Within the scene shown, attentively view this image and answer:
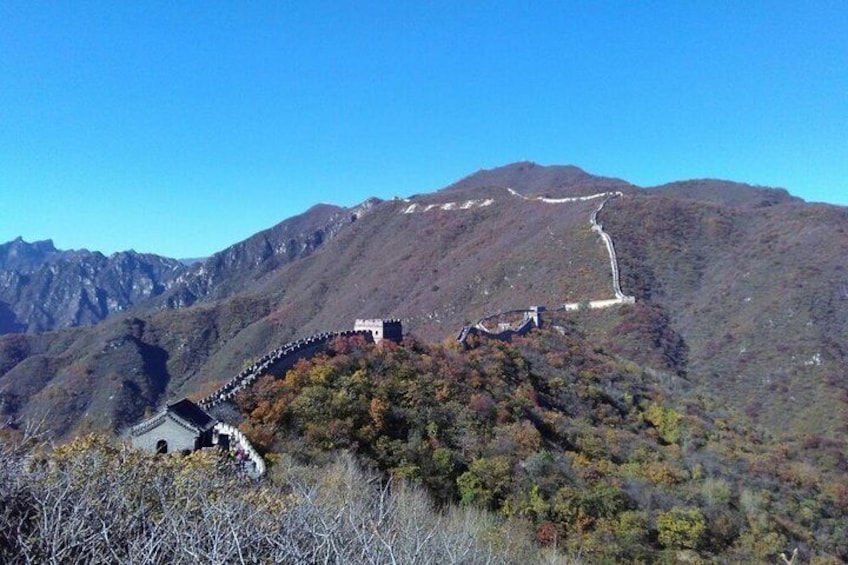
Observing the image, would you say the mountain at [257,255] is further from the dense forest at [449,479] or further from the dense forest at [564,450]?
the dense forest at [449,479]

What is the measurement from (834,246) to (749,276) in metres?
9.45

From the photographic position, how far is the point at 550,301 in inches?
1971

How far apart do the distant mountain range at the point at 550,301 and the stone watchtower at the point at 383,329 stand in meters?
14.6

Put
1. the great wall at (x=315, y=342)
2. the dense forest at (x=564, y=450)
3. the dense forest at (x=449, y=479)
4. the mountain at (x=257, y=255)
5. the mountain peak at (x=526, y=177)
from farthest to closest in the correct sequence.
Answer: the mountain at (x=257, y=255) → the mountain peak at (x=526, y=177) → the dense forest at (x=564, y=450) → the great wall at (x=315, y=342) → the dense forest at (x=449, y=479)

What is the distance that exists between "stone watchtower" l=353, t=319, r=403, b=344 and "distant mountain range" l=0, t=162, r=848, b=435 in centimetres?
1464

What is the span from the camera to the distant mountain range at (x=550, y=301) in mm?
42438

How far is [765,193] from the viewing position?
4909 inches

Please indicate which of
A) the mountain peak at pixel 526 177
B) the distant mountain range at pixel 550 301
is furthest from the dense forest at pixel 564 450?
the mountain peak at pixel 526 177

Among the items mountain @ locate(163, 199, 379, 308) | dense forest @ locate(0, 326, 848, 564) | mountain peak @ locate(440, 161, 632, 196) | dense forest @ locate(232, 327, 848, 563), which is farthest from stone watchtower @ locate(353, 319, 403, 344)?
mountain @ locate(163, 199, 379, 308)

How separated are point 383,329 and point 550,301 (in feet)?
Result: 80.8

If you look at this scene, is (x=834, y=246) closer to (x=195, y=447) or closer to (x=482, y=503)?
(x=482, y=503)

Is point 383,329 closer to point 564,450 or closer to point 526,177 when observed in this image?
point 564,450

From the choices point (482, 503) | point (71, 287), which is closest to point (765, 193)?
point (482, 503)

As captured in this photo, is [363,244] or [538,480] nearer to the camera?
[538,480]
